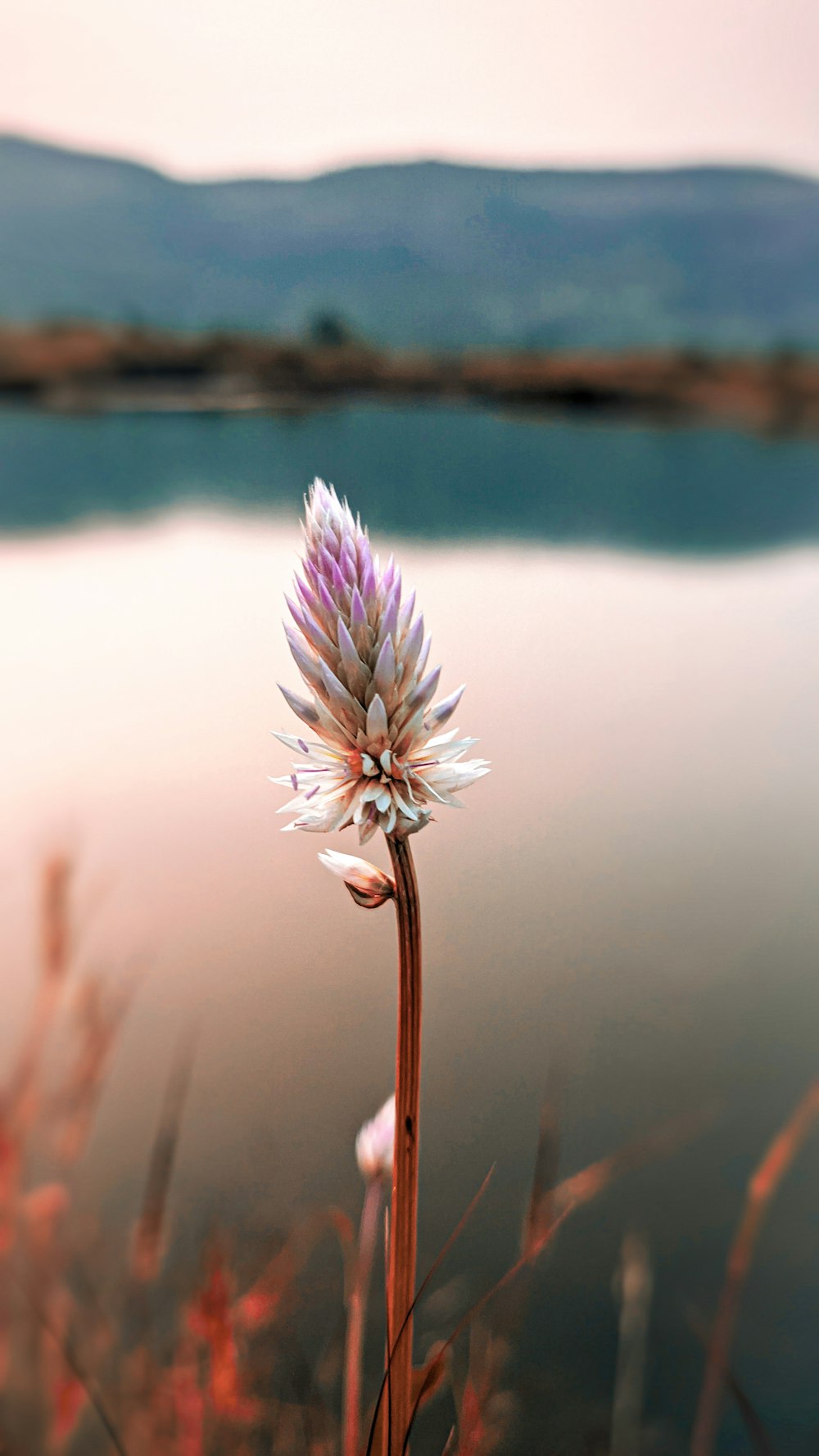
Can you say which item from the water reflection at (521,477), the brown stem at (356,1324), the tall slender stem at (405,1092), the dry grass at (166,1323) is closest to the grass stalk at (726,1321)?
the dry grass at (166,1323)

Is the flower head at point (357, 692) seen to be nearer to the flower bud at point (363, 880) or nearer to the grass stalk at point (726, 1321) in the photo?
the flower bud at point (363, 880)

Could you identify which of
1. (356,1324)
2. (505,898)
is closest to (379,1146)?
(356,1324)

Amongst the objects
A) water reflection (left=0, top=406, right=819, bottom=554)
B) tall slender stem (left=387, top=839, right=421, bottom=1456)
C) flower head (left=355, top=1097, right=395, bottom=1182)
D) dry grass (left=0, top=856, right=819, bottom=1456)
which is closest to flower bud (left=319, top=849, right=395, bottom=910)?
tall slender stem (left=387, top=839, right=421, bottom=1456)

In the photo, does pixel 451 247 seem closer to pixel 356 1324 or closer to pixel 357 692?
pixel 357 692

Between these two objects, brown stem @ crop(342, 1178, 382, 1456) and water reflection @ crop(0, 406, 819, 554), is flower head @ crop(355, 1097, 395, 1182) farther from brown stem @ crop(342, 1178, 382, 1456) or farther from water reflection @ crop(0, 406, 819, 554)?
water reflection @ crop(0, 406, 819, 554)

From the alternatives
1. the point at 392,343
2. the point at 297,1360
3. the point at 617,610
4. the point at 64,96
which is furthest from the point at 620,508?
the point at 297,1360
